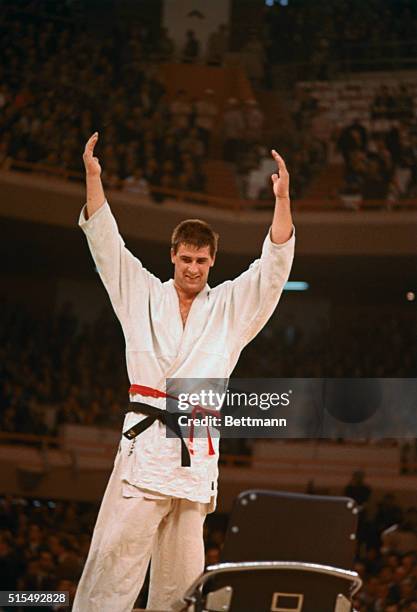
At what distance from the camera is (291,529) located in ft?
7.06

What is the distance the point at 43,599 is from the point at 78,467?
1.51 metres

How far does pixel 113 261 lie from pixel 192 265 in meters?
0.24

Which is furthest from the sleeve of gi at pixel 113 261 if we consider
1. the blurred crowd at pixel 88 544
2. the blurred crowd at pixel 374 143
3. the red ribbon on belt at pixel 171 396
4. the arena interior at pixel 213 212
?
the blurred crowd at pixel 374 143

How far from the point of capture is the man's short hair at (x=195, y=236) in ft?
8.75

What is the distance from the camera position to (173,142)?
5.81 metres

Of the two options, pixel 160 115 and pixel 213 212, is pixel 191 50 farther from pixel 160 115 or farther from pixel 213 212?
pixel 213 212

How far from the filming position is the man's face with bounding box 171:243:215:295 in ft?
8.77

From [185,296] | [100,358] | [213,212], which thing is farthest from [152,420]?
[100,358]

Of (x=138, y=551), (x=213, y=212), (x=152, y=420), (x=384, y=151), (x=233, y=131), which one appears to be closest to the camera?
(x=138, y=551)

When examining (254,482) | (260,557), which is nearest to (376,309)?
(254,482)

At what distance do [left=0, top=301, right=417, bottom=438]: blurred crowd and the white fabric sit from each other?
2.42 metres

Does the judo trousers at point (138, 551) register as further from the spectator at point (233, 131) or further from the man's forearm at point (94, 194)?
the spectator at point (233, 131)

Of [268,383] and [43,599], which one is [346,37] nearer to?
[268,383]

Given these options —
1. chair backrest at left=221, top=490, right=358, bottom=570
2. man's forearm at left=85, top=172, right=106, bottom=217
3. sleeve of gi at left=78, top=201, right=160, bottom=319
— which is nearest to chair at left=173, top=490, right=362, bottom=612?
chair backrest at left=221, top=490, right=358, bottom=570
